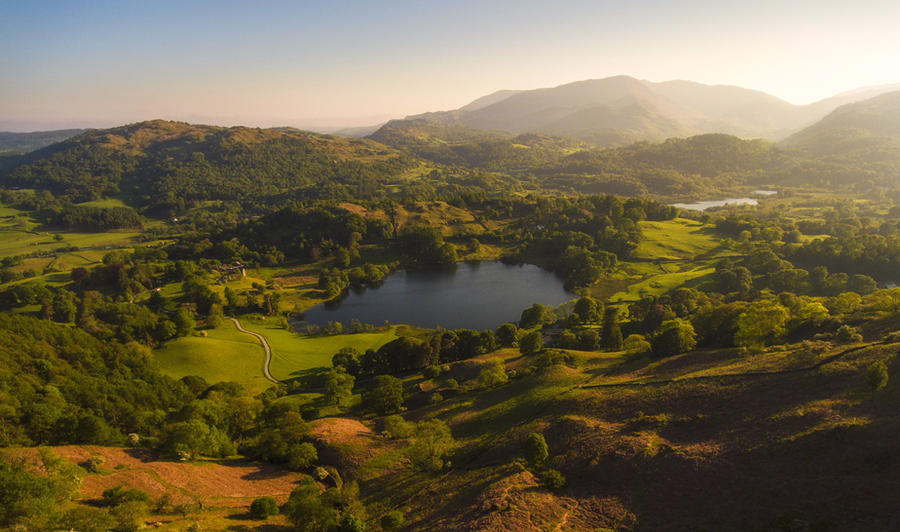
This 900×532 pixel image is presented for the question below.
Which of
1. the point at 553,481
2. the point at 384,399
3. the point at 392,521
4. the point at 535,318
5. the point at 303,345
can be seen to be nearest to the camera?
the point at 392,521

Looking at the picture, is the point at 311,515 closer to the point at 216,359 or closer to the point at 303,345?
the point at 303,345

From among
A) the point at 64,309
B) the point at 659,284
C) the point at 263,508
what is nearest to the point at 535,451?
the point at 263,508

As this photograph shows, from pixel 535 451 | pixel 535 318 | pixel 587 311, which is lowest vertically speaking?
pixel 535 318

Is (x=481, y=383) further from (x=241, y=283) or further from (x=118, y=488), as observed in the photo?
(x=241, y=283)

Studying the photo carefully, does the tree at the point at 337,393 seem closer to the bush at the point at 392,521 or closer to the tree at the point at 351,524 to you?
the tree at the point at 351,524

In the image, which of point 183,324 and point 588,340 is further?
point 183,324

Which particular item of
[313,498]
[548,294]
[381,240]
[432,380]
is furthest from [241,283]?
[313,498]
